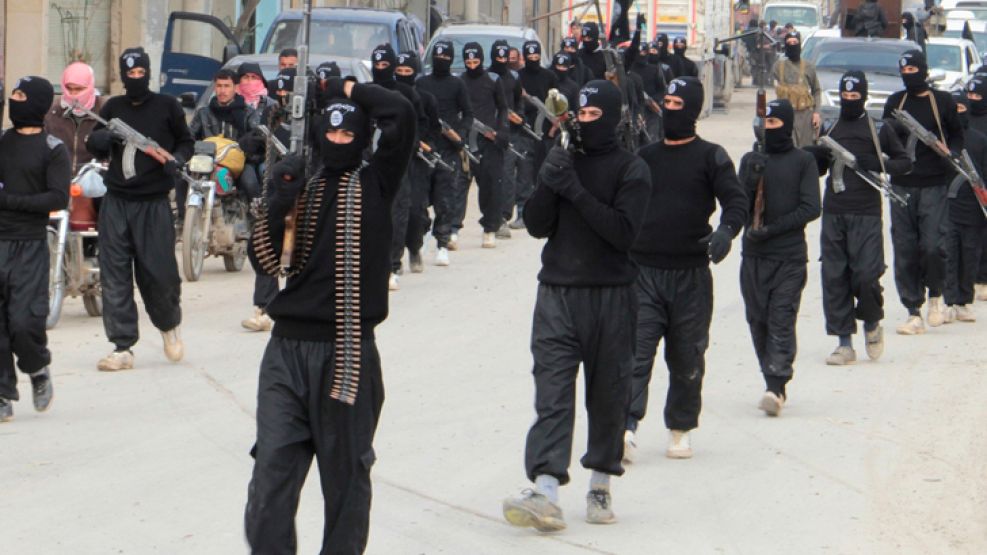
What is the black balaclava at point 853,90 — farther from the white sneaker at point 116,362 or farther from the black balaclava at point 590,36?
the black balaclava at point 590,36

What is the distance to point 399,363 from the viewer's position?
474 inches

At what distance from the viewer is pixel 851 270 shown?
12258 mm

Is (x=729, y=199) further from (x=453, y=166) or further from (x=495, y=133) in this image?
(x=495, y=133)

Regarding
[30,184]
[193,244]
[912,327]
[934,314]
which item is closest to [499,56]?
[193,244]

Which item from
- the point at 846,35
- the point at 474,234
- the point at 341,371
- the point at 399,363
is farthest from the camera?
the point at 846,35

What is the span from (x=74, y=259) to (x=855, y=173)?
5.27 metres

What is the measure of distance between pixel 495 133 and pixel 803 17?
146 ft

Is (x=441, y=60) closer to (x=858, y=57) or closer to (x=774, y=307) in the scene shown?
(x=774, y=307)

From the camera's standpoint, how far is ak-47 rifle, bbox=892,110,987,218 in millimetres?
13484

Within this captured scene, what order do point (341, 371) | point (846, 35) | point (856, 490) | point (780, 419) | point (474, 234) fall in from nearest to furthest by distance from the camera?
1. point (341, 371)
2. point (856, 490)
3. point (780, 419)
4. point (474, 234)
5. point (846, 35)

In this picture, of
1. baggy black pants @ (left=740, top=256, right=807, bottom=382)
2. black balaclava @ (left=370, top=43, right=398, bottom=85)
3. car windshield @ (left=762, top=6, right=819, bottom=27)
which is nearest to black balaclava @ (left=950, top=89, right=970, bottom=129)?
baggy black pants @ (left=740, top=256, right=807, bottom=382)

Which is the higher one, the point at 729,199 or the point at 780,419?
the point at 729,199

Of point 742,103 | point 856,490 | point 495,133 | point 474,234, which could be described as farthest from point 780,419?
point 742,103

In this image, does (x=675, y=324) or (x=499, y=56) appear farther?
(x=499, y=56)
